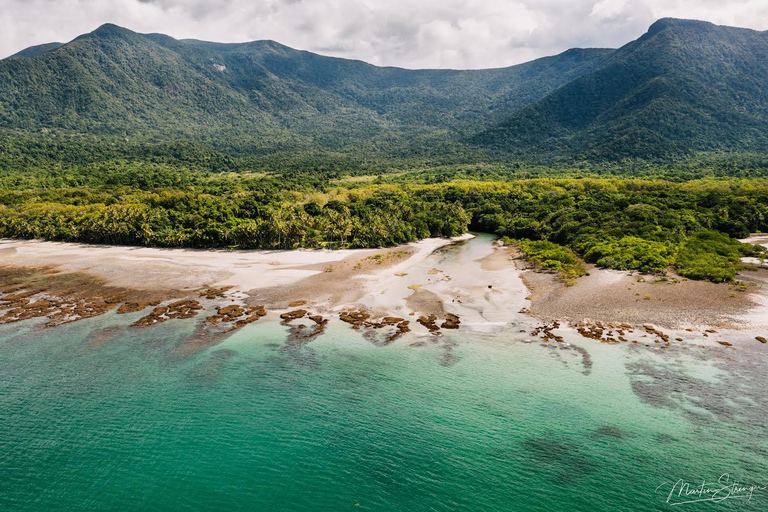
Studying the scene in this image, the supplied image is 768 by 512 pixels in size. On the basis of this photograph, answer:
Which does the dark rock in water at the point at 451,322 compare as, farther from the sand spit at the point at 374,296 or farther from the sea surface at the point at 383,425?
the sea surface at the point at 383,425

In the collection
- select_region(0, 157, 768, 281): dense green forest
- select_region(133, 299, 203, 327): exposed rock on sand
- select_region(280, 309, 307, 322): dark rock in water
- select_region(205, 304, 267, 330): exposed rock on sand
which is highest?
select_region(0, 157, 768, 281): dense green forest

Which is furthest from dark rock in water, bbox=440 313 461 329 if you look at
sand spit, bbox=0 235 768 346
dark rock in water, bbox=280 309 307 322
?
dark rock in water, bbox=280 309 307 322

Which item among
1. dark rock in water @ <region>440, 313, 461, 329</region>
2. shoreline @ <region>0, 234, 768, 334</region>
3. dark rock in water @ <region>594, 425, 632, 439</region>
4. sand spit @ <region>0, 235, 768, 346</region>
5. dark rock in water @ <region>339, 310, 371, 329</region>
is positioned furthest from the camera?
shoreline @ <region>0, 234, 768, 334</region>

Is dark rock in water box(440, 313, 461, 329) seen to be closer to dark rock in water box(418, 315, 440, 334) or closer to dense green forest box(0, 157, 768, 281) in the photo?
dark rock in water box(418, 315, 440, 334)

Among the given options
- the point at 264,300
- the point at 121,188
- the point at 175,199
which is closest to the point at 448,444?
the point at 264,300

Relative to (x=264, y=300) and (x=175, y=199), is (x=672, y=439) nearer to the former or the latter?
(x=264, y=300)

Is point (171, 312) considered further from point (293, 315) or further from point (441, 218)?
point (441, 218)

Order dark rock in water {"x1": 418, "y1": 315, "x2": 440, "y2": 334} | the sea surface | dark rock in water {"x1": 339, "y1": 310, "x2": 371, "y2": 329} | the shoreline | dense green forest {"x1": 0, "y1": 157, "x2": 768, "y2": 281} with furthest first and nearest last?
dense green forest {"x1": 0, "y1": 157, "x2": 768, "y2": 281} → the shoreline → dark rock in water {"x1": 339, "y1": 310, "x2": 371, "y2": 329} → dark rock in water {"x1": 418, "y1": 315, "x2": 440, "y2": 334} → the sea surface

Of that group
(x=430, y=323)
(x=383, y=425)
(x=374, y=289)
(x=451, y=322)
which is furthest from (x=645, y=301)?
(x=383, y=425)
